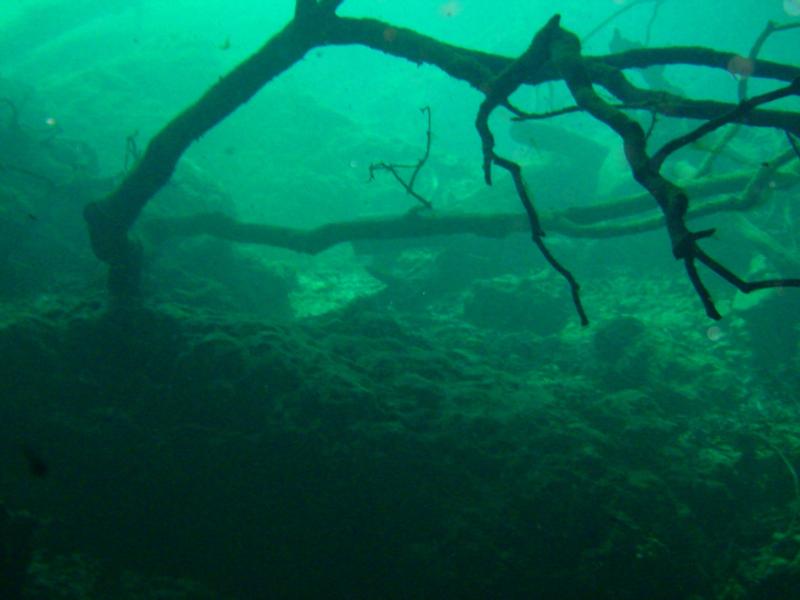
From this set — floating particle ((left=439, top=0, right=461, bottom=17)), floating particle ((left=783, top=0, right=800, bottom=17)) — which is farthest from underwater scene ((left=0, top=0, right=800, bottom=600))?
floating particle ((left=439, top=0, right=461, bottom=17))

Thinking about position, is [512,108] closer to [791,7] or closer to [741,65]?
[741,65]

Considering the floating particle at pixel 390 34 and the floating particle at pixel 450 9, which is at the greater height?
the floating particle at pixel 450 9

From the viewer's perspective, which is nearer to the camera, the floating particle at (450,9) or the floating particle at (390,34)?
the floating particle at (390,34)

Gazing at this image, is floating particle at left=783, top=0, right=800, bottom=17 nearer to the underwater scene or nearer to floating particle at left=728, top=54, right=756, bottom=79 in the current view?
the underwater scene

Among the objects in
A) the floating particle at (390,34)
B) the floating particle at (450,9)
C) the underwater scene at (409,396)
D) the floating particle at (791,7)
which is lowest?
the underwater scene at (409,396)

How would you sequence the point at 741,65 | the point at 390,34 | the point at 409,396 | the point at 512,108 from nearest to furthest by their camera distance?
the point at 512,108, the point at 741,65, the point at 409,396, the point at 390,34

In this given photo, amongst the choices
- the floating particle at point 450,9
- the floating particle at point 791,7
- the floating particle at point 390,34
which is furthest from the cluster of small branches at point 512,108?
the floating particle at point 450,9

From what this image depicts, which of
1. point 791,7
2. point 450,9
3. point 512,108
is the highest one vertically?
point 450,9

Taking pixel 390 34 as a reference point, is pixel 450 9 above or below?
above

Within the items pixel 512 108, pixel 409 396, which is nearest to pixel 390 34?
pixel 512 108

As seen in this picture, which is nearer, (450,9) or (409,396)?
(409,396)

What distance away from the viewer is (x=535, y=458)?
3.70m

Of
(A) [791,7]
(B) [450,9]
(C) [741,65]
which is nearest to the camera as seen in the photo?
(C) [741,65]

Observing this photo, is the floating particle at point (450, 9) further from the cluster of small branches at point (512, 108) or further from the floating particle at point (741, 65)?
the floating particle at point (741, 65)
